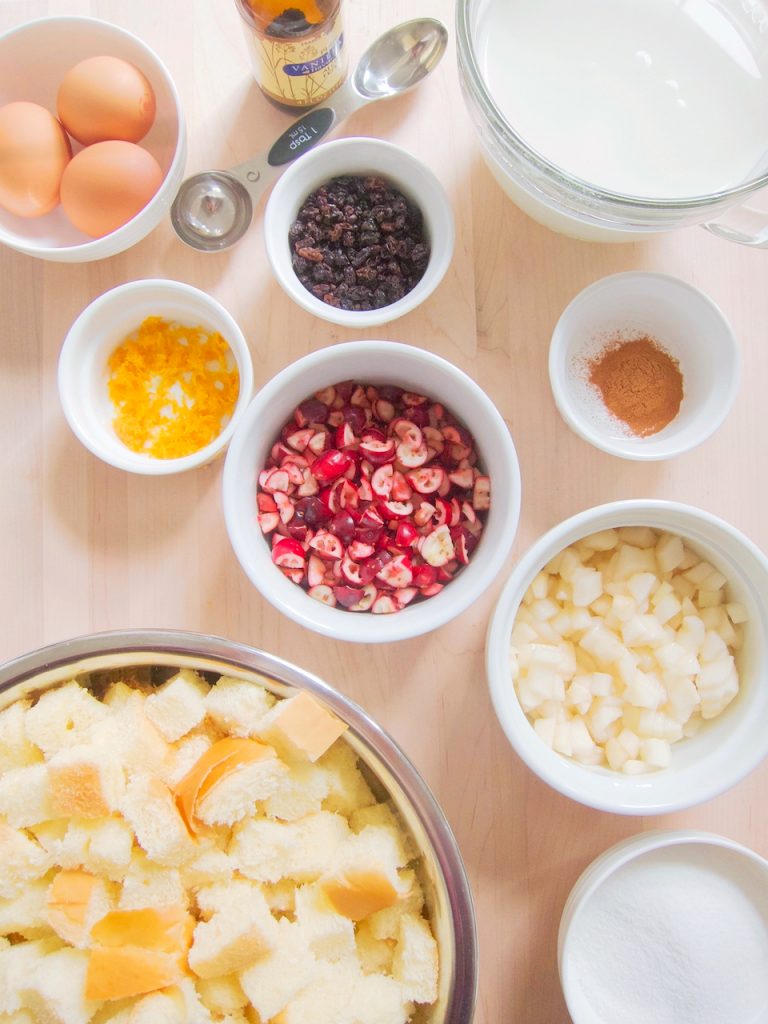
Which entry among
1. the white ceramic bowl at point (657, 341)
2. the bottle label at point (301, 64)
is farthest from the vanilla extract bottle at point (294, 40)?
the white ceramic bowl at point (657, 341)

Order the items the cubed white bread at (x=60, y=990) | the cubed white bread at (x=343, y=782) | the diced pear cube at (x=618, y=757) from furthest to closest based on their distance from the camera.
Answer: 1. the diced pear cube at (x=618, y=757)
2. the cubed white bread at (x=343, y=782)
3. the cubed white bread at (x=60, y=990)

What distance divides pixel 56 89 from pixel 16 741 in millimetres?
902

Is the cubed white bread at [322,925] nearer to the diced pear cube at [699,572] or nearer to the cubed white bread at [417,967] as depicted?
the cubed white bread at [417,967]

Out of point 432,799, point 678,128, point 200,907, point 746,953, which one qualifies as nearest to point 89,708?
point 200,907

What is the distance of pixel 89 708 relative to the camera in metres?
0.94

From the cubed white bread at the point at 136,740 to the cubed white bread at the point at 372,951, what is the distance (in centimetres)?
30

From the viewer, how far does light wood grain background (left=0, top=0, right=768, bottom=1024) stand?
1.14 m

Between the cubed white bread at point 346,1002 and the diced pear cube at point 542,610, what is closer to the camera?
the cubed white bread at point 346,1002

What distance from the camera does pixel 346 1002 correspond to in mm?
888

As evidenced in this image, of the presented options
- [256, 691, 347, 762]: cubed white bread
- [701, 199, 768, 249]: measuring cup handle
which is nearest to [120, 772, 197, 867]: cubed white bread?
[256, 691, 347, 762]: cubed white bread

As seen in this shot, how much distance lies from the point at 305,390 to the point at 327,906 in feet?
2.01

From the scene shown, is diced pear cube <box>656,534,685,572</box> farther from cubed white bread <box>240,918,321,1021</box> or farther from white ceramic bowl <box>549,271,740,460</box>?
cubed white bread <box>240,918,321,1021</box>

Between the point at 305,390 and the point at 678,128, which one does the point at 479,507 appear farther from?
the point at 678,128

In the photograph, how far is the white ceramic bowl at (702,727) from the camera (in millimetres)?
984
